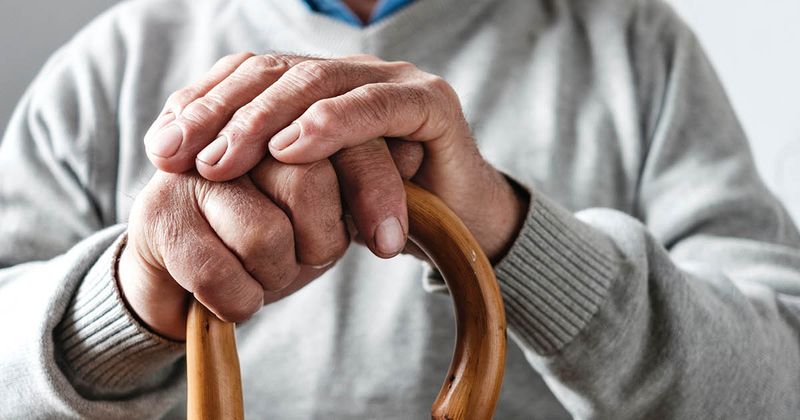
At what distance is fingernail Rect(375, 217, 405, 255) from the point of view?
18.7 inches

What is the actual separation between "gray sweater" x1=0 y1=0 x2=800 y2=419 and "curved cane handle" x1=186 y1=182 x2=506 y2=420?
15 centimetres

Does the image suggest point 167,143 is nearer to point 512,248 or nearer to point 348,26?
point 512,248

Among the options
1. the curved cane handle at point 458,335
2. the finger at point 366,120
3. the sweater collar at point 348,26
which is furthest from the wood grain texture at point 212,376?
the sweater collar at point 348,26

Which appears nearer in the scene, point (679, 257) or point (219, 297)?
point (219, 297)

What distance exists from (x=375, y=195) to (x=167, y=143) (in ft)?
0.39

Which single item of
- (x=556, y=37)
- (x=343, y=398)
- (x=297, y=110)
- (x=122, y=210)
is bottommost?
(x=343, y=398)

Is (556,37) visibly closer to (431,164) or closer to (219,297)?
(431,164)

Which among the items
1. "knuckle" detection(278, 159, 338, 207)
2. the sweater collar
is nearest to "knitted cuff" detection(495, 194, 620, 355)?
"knuckle" detection(278, 159, 338, 207)

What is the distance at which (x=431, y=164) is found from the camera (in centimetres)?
57

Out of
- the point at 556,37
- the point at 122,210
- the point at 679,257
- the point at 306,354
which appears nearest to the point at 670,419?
the point at 679,257

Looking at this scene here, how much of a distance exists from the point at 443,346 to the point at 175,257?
46 cm

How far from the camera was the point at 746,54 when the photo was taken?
4.95 feet

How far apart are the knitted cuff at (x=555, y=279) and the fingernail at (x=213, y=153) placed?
0.25 meters

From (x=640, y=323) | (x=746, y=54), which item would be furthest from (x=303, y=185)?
(x=746, y=54)
